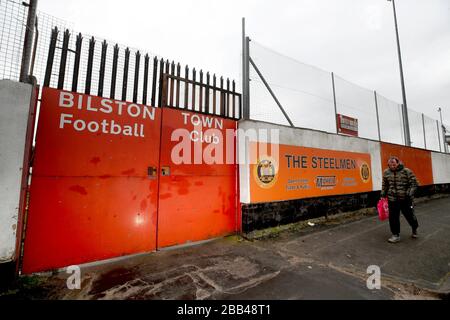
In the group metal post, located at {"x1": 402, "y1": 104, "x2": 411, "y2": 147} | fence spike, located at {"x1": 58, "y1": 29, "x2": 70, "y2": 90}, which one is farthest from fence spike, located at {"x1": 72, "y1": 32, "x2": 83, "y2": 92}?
metal post, located at {"x1": 402, "y1": 104, "x2": 411, "y2": 147}

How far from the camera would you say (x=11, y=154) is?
245cm

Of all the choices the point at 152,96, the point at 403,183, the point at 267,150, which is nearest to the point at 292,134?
the point at 267,150

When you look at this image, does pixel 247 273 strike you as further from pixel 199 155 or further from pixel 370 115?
pixel 370 115

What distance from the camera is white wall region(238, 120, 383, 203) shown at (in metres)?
4.39

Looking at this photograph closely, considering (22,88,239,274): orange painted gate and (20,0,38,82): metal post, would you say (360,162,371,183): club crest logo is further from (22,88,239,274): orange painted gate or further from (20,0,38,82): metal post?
(20,0,38,82): metal post

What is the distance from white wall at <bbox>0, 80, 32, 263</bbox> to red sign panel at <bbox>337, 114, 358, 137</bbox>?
7469mm

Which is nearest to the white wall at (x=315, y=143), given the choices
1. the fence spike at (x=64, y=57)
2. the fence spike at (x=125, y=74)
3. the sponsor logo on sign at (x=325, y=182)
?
the sponsor logo on sign at (x=325, y=182)

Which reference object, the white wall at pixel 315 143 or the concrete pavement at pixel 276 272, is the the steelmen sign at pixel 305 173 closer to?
the white wall at pixel 315 143

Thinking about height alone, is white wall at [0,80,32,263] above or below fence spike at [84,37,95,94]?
below

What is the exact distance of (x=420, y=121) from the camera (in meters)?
11.1

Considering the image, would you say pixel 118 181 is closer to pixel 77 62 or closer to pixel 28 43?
pixel 77 62

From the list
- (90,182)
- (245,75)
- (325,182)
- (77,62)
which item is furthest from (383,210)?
(77,62)

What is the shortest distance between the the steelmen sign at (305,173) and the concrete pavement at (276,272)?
1.13 m
